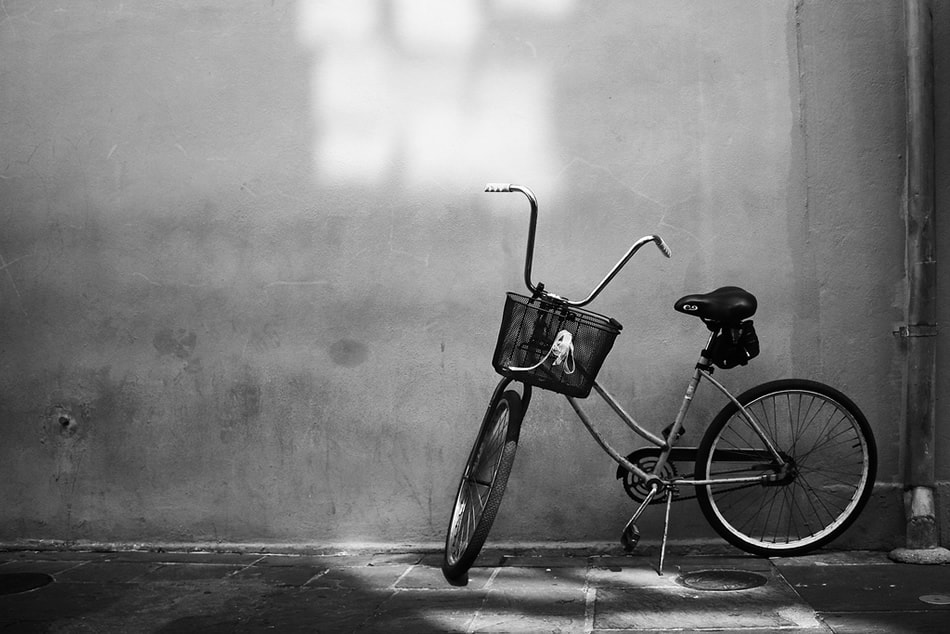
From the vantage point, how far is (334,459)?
202 inches

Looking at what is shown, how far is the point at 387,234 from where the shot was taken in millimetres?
5094

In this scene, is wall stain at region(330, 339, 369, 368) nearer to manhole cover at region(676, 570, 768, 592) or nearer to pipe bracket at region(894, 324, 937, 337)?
manhole cover at region(676, 570, 768, 592)

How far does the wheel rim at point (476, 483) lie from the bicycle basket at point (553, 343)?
0.31 meters

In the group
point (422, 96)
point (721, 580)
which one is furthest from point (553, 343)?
point (422, 96)

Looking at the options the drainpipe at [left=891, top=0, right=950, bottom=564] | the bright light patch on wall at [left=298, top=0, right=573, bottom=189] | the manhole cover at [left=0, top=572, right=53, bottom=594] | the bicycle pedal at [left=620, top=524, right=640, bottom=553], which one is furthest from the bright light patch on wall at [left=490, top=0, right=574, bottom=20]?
the manhole cover at [left=0, top=572, right=53, bottom=594]

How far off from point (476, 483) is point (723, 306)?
4.69 feet

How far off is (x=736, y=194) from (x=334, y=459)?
8.49 feet

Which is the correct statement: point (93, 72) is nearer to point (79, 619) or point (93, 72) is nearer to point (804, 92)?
point (79, 619)

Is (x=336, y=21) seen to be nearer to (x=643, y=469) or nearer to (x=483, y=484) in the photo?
(x=483, y=484)

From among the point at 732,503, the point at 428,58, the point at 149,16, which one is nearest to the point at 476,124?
the point at 428,58

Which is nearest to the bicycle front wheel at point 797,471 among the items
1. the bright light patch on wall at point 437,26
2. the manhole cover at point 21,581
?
the bright light patch on wall at point 437,26

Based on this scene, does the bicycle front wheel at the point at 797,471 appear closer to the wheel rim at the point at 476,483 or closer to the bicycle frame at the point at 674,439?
the bicycle frame at the point at 674,439

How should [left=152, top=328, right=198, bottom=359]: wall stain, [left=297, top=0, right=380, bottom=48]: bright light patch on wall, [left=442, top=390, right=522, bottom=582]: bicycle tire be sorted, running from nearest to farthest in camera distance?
[left=442, top=390, right=522, bottom=582]: bicycle tire → [left=297, top=0, right=380, bottom=48]: bright light patch on wall → [left=152, top=328, right=198, bottom=359]: wall stain

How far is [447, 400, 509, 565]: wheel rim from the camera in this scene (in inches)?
168
